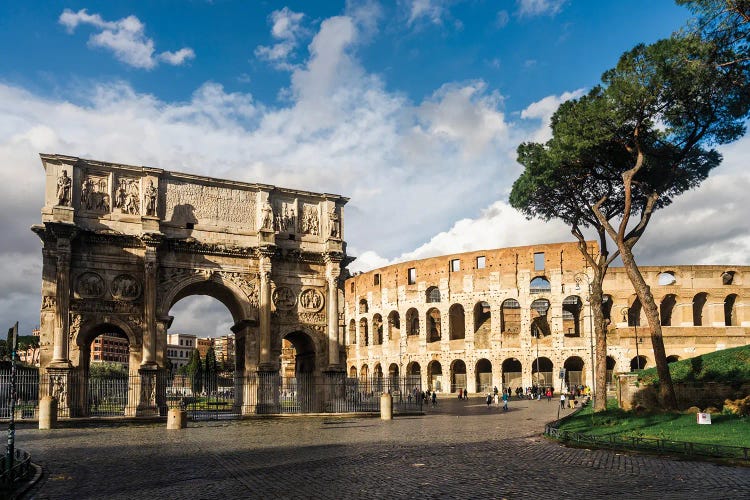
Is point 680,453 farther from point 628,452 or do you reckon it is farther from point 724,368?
point 724,368

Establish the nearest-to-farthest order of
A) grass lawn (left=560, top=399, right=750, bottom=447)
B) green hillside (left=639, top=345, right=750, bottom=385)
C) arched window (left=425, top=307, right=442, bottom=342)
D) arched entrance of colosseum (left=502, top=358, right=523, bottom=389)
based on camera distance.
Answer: grass lawn (left=560, top=399, right=750, bottom=447) → green hillside (left=639, top=345, right=750, bottom=385) → arched entrance of colosseum (left=502, top=358, right=523, bottom=389) → arched window (left=425, top=307, right=442, bottom=342)

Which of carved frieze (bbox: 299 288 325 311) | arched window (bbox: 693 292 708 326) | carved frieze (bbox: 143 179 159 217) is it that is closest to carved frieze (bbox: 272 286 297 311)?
carved frieze (bbox: 299 288 325 311)

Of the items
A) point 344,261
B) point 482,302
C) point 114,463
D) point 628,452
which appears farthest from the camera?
point 482,302

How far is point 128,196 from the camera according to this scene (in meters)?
23.6

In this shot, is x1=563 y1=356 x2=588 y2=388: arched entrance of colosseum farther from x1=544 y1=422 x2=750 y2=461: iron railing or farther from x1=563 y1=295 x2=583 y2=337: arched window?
x1=544 y1=422 x2=750 y2=461: iron railing

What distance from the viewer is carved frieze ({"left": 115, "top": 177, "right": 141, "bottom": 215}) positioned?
2345 centimetres

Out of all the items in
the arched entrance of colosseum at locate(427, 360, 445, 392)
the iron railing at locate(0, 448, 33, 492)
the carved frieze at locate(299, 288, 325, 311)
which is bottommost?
the arched entrance of colosseum at locate(427, 360, 445, 392)

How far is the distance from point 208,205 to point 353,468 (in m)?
16.3

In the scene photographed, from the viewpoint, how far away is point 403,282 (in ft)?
169

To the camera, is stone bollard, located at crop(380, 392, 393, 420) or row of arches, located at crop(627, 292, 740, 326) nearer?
stone bollard, located at crop(380, 392, 393, 420)

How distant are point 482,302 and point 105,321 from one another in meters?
32.5

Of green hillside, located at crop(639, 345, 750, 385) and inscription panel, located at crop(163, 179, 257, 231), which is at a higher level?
inscription panel, located at crop(163, 179, 257, 231)

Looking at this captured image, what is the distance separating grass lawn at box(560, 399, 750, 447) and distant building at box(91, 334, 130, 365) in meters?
105

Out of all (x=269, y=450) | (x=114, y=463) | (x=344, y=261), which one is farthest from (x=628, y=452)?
(x=344, y=261)
